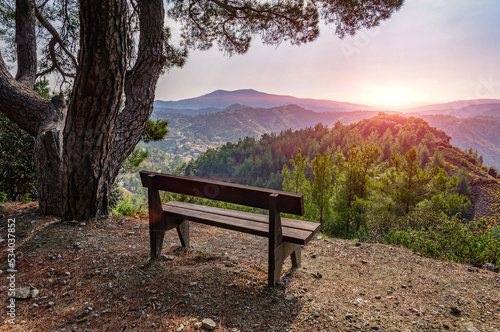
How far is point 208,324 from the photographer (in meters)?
1.67

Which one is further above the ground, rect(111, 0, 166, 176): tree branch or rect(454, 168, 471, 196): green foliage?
rect(111, 0, 166, 176): tree branch

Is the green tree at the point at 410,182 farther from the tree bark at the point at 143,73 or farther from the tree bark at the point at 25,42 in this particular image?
the tree bark at the point at 25,42

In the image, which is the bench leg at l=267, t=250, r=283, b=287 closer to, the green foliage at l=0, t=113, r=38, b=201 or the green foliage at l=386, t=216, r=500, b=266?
the green foliage at l=386, t=216, r=500, b=266

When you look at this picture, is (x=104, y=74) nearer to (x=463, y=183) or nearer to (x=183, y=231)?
(x=183, y=231)

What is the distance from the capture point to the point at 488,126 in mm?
61094

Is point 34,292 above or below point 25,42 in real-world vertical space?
below

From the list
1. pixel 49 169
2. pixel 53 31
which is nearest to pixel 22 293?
pixel 49 169

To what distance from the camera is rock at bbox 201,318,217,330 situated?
1.65m

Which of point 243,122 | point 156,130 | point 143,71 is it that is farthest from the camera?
point 243,122

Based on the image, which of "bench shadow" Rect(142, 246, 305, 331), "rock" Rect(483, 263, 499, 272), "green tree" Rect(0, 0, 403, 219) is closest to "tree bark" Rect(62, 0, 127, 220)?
"green tree" Rect(0, 0, 403, 219)

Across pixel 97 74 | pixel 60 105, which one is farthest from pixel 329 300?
pixel 60 105

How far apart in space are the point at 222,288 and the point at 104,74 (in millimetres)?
2798

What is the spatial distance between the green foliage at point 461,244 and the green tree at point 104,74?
3771 mm

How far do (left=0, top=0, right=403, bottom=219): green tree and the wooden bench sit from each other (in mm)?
1350
